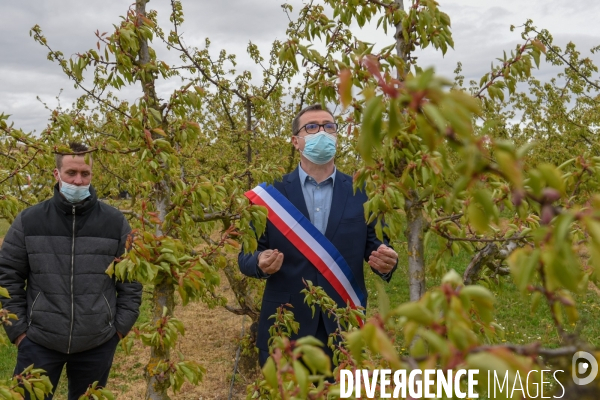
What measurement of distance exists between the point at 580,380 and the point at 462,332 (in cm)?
34

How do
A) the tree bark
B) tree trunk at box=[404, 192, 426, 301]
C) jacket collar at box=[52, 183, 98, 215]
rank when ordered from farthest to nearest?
jacket collar at box=[52, 183, 98, 215]
the tree bark
tree trunk at box=[404, 192, 426, 301]

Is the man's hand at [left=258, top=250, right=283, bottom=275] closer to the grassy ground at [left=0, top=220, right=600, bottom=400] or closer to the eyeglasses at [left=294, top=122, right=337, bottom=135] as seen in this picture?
the eyeglasses at [left=294, top=122, right=337, bottom=135]

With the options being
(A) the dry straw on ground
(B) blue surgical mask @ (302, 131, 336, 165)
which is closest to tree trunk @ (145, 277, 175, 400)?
(B) blue surgical mask @ (302, 131, 336, 165)

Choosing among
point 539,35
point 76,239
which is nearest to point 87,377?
point 76,239

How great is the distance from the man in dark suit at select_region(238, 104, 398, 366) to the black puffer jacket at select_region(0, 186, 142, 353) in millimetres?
1091

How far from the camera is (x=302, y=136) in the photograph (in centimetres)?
346

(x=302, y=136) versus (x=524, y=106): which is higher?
(x=524, y=106)

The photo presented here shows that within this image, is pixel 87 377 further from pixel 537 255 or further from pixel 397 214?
pixel 537 255

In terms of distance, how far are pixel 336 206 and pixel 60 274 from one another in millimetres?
2033

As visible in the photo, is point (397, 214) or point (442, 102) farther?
point (397, 214)

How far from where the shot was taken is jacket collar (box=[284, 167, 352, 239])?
3.37 meters

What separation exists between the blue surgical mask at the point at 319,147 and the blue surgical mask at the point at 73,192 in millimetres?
1650

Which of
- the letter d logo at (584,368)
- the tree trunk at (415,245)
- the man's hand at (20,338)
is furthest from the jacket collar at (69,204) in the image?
the letter d logo at (584,368)

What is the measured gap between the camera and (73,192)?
354 centimetres
